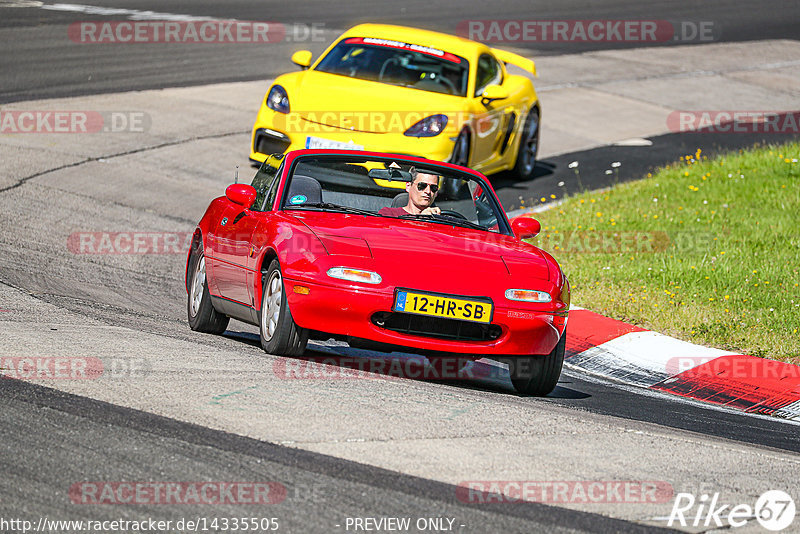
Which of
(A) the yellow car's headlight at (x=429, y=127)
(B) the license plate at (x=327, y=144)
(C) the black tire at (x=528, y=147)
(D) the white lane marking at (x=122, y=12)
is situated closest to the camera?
(B) the license plate at (x=327, y=144)

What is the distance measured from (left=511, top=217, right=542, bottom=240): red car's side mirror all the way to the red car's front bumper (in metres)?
1.30

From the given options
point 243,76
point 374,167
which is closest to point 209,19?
point 243,76

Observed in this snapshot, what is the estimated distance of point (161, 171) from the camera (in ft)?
47.2

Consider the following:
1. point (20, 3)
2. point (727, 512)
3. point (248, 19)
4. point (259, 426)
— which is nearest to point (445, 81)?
point (259, 426)

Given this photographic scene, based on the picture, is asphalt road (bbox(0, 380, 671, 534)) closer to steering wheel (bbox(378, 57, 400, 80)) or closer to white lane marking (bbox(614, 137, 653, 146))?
steering wheel (bbox(378, 57, 400, 80))

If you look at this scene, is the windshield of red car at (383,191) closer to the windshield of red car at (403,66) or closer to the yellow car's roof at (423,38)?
the windshield of red car at (403,66)

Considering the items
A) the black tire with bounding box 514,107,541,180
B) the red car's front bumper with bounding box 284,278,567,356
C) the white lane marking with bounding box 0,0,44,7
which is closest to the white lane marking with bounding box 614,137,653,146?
the black tire with bounding box 514,107,541,180

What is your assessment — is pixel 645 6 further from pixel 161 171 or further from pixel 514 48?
pixel 161 171

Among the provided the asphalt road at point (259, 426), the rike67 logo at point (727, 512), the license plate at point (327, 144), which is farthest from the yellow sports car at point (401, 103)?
the rike67 logo at point (727, 512)

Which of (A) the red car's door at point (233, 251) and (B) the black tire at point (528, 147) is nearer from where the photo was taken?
(A) the red car's door at point (233, 251)

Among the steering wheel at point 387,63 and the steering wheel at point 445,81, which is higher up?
the steering wheel at point 387,63

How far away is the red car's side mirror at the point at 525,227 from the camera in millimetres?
8367

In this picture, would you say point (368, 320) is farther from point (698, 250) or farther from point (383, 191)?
point (698, 250)

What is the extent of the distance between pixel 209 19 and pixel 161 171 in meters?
11.9
